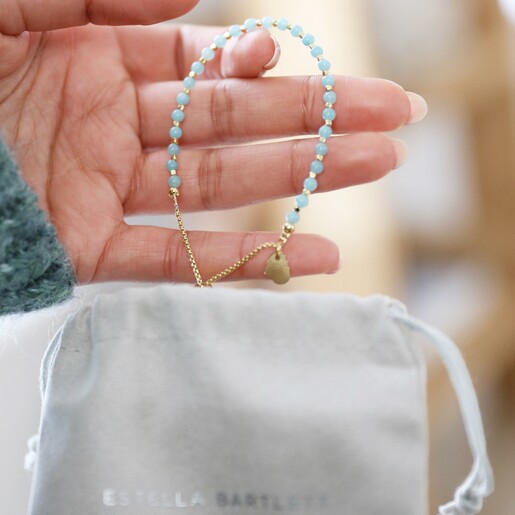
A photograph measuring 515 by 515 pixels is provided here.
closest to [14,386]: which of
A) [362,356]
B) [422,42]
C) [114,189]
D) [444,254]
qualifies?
[114,189]

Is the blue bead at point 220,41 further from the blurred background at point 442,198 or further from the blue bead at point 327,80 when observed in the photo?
the blurred background at point 442,198

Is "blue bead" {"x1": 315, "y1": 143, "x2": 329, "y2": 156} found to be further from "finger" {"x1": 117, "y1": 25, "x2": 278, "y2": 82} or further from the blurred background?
the blurred background

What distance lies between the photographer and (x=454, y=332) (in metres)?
0.95

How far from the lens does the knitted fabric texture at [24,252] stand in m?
0.44

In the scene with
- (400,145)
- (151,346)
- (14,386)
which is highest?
(400,145)

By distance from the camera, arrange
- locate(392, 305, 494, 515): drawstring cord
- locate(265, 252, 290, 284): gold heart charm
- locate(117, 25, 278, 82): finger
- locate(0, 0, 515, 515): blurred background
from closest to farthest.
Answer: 1. locate(392, 305, 494, 515): drawstring cord
2. locate(265, 252, 290, 284): gold heart charm
3. locate(117, 25, 278, 82): finger
4. locate(0, 0, 515, 515): blurred background

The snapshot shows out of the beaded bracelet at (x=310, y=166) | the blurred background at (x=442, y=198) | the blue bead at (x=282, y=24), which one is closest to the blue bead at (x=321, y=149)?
the beaded bracelet at (x=310, y=166)

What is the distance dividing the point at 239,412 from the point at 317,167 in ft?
0.67

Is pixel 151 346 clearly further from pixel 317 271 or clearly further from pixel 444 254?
pixel 444 254

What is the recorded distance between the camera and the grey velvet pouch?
1.34 ft

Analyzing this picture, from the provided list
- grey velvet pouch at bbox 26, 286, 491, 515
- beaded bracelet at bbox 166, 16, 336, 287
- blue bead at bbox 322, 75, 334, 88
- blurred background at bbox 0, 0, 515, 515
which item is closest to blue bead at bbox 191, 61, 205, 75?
beaded bracelet at bbox 166, 16, 336, 287

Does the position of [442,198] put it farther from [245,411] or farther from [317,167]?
[245,411]

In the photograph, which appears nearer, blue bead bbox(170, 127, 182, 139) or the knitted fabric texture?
the knitted fabric texture

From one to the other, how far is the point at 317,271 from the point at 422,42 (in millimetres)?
615
